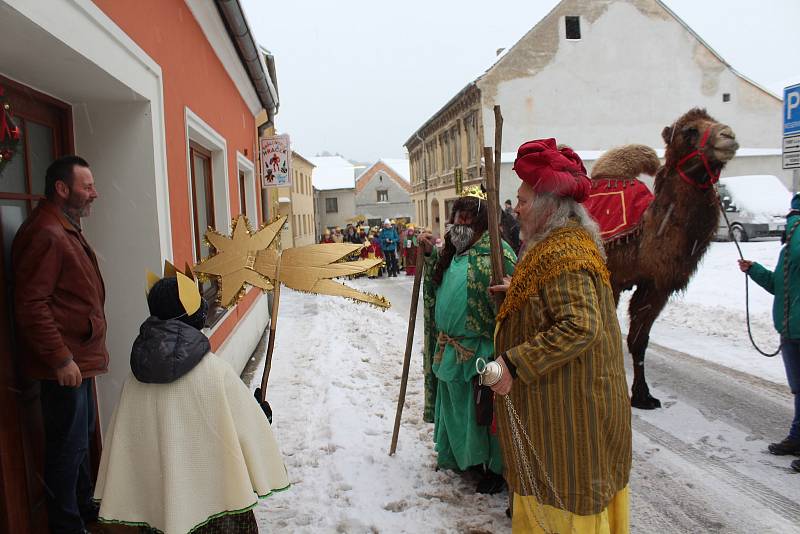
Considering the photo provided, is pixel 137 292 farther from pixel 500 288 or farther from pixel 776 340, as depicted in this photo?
pixel 776 340

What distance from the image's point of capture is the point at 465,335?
3.43 metres

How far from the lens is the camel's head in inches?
178

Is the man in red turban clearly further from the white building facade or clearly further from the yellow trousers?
the white building facade

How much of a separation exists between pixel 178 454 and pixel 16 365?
0.99m

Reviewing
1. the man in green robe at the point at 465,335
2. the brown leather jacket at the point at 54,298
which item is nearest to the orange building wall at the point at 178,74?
the brown leather jacket at the point at 54,298

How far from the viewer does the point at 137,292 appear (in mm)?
3439

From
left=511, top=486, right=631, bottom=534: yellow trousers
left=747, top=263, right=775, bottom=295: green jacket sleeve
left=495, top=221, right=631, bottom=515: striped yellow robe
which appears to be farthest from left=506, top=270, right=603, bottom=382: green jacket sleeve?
left=747, top=263, right=775, bottom=295: green jacket sleeve

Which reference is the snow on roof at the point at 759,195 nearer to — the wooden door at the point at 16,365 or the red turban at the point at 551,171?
the red turban at the point at 551,171

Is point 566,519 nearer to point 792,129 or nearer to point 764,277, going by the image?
point 764,277

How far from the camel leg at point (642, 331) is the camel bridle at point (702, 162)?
946 millimetres

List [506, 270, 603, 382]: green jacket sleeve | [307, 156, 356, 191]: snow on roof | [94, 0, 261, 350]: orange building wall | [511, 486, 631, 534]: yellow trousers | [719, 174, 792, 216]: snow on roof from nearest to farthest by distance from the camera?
[506, 270, 603, 382]: green jacket sleeve, [511, 486, 631, 534]: yellow trousers, [94, 0, 261, 350]: orange building wall, [719, 174, 792, 216]: snow on roof, [307, 156, 356, 191]: snow on roof

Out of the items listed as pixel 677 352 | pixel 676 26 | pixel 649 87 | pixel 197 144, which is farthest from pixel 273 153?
pixel 676 26

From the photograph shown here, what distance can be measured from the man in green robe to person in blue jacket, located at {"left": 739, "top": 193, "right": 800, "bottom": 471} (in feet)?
6.05

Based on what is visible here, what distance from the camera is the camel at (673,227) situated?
4629 mm
